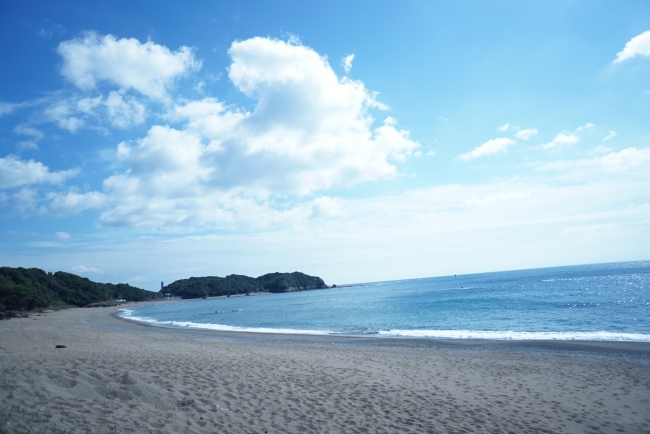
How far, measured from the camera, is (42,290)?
61000 millimetres

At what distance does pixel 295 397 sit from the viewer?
8773 mm

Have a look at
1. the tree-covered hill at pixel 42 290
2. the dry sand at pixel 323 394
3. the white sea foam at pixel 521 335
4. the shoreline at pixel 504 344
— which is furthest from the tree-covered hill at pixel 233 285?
the dry sand at pixel 323 394

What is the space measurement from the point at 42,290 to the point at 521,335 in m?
72.2

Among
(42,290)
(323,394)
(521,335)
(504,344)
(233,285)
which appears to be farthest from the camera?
(233,285)

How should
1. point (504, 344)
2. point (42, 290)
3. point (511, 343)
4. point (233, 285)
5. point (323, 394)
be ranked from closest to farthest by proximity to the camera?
point (323, 394)
point (504, 344)
point (511, 343)
point (42, 290)
point (233, 285)

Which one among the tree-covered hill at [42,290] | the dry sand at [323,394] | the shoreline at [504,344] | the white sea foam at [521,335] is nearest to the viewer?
the dry sand at [323,394]

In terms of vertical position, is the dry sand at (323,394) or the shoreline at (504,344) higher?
the dry sand at (323,394)

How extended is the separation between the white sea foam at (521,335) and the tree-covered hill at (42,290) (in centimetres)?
4876

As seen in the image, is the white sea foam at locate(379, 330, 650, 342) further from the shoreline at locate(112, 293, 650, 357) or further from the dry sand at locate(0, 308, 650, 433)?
the dry sand at locate(0, 308, 650, 433)

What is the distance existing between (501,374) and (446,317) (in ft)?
75.3

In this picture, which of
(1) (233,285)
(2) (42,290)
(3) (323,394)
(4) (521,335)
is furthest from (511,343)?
(1) (233,285)

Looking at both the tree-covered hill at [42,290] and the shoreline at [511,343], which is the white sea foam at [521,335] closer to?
the shoreline at [511,343]

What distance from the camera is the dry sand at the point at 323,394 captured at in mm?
6477

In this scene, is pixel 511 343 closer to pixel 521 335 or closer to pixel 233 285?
pixel 521 335
